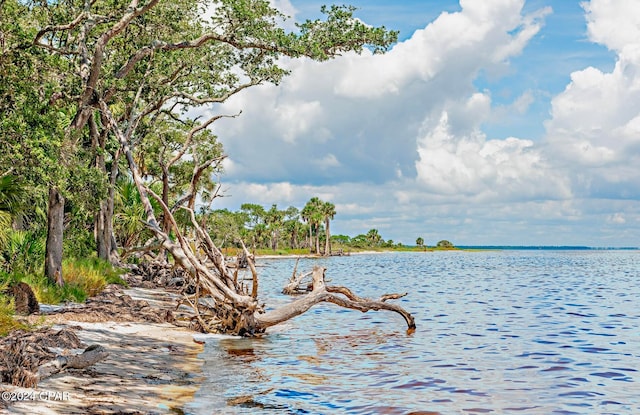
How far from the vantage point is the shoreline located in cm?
845

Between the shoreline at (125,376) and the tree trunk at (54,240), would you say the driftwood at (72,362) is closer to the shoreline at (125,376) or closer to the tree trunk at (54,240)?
the shoreline at (125,376)

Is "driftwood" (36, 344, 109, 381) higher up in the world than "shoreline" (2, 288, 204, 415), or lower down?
higher up

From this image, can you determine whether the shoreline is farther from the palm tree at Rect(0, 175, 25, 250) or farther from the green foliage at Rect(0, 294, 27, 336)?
the palm tree at Rect(0, 175, 25, 250)

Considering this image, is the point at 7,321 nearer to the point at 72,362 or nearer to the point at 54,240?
the point at 72,362

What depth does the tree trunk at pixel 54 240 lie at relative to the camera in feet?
63.2

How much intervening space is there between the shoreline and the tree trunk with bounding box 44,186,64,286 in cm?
344

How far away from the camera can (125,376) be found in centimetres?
1095

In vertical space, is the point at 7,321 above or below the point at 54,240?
below

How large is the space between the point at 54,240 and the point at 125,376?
9.84 metres

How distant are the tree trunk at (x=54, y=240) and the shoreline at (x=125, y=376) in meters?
3.44

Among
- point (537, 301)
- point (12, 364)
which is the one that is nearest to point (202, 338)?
point (12, 364)

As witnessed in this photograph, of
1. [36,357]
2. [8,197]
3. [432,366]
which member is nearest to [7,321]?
[36,357]

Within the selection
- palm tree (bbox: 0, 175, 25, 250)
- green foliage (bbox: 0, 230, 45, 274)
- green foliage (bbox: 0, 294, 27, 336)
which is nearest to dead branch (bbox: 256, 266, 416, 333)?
green foliage (bbox: 0, 294, 27, 336)

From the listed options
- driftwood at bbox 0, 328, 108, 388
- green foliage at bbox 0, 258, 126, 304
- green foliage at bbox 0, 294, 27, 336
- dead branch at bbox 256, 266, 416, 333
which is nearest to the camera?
driftwood at bbox 0, 328, 108, 388
